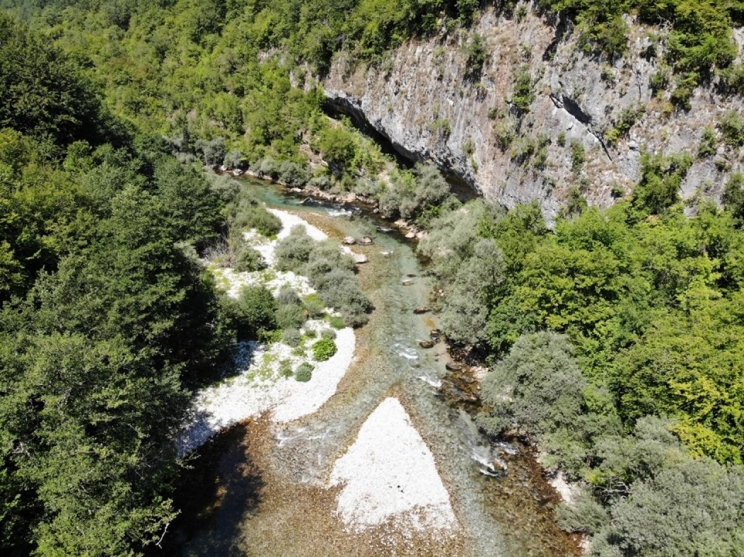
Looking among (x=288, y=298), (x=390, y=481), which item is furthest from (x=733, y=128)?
(x=288, y=298)

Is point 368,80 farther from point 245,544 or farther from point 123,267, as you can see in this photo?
point 245,544

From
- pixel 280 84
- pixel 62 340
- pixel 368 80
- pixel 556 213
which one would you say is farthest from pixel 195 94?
pixel 62 340

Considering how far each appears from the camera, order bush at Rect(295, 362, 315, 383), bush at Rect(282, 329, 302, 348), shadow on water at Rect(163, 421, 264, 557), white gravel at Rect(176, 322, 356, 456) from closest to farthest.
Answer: shadow on water at Rect(163, 421, 264, 557)
white gravel at Rect(176, 322, 356, 456)
bush at Rect(295, 362, 315, 383)
bush at Rect(282, 329, 302, 348)

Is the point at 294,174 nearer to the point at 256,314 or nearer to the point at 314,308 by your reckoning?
the point at 314,308

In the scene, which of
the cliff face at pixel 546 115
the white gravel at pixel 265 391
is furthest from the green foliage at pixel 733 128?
the white gravel at pixel 265 391

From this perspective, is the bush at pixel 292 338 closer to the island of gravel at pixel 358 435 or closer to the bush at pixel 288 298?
the island of gravel at pixel 358 435

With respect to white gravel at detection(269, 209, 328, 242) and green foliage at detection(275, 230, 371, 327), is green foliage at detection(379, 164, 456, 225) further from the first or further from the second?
green foliage at detection(275, 230, 371, 327)

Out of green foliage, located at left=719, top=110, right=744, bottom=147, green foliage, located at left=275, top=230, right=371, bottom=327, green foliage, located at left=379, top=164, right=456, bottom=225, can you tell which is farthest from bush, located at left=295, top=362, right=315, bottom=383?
green foliage, located at left=719, top=110, right=744, bottom=147
